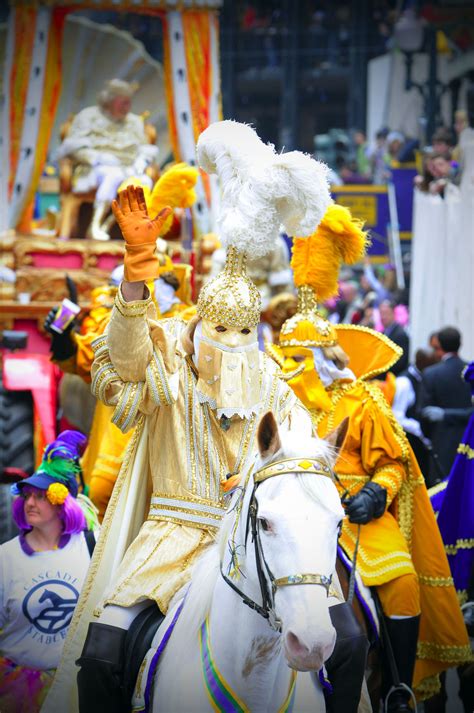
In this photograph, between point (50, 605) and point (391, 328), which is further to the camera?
point (391, 328)

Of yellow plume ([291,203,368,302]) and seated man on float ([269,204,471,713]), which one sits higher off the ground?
yellow plume ([291,203,368,302])

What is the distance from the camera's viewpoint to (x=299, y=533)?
315cm

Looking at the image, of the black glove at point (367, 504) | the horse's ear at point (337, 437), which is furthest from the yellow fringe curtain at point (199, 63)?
the horse's ear at point (337, 437)

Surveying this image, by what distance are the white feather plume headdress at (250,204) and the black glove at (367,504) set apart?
1254 mm

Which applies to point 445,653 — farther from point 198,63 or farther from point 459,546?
point 198,63

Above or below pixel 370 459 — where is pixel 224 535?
above

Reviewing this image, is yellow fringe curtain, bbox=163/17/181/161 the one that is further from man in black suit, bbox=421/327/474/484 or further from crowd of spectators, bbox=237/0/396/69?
crowd of spectators, bbox=237/0/396/69

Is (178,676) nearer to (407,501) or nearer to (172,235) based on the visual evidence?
(407,501)

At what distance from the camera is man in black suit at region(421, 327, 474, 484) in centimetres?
897

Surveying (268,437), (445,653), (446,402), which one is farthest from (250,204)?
(446,402)

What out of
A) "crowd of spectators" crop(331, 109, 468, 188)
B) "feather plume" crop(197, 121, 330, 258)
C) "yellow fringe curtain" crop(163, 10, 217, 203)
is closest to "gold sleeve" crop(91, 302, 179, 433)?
"feather plume" crop(197, 121, 330, 258)

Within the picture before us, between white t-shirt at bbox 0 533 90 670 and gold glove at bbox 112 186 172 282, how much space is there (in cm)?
164

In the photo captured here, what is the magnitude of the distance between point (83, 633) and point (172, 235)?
5.35m

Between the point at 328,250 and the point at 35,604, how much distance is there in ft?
7.55
